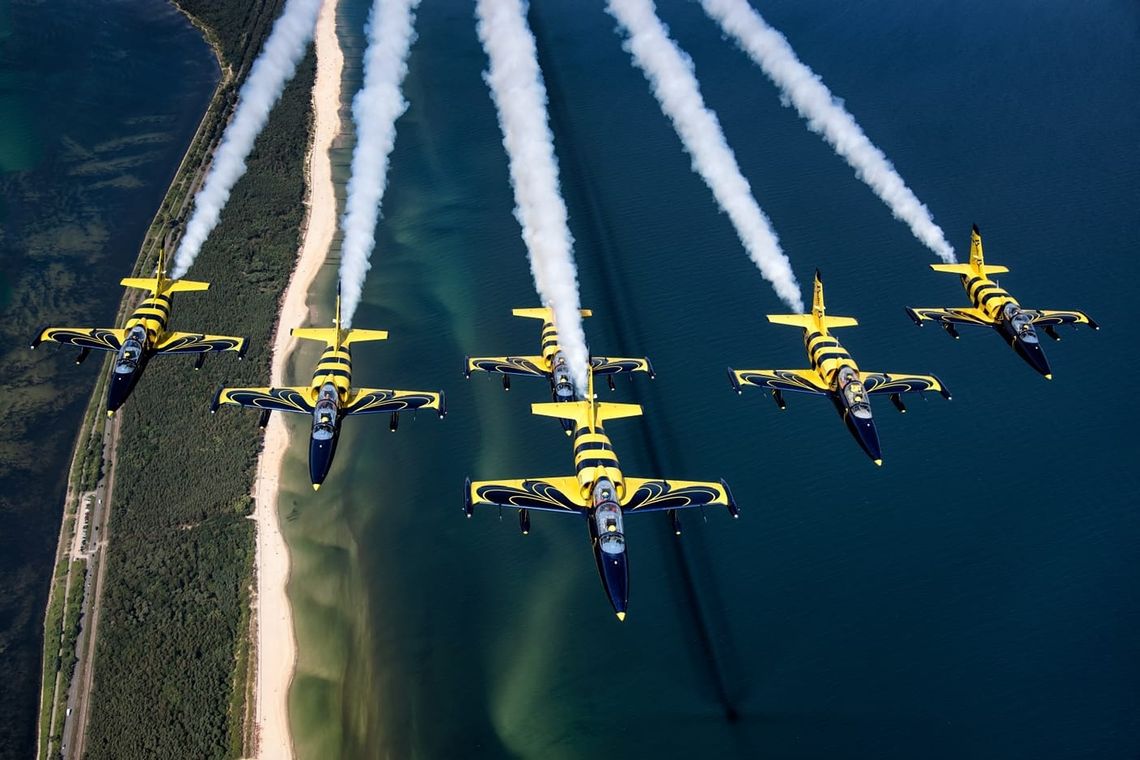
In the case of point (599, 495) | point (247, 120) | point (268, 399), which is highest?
point (247, 120)

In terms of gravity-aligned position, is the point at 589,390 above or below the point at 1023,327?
below

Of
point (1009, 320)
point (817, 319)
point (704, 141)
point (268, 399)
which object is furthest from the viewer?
point (704, 141)

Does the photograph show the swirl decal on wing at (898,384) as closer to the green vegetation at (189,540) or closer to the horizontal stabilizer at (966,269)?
the horizontal stabilizer at (966,269)

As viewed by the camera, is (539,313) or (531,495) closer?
(531,495)

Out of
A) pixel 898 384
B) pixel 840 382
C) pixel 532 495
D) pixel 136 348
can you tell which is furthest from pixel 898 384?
pixel 136 348

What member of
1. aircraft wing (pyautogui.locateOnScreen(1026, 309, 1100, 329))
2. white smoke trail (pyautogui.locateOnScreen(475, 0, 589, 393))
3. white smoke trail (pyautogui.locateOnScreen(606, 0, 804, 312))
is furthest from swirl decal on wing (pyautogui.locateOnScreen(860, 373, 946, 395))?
white smoke trail (pyautogui.locateOnScreen(475, 0, 589, 393))

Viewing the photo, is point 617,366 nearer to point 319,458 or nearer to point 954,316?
point 319,458

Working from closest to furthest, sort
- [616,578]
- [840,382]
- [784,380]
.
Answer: [616,578] → [840,382] → [784,380]
